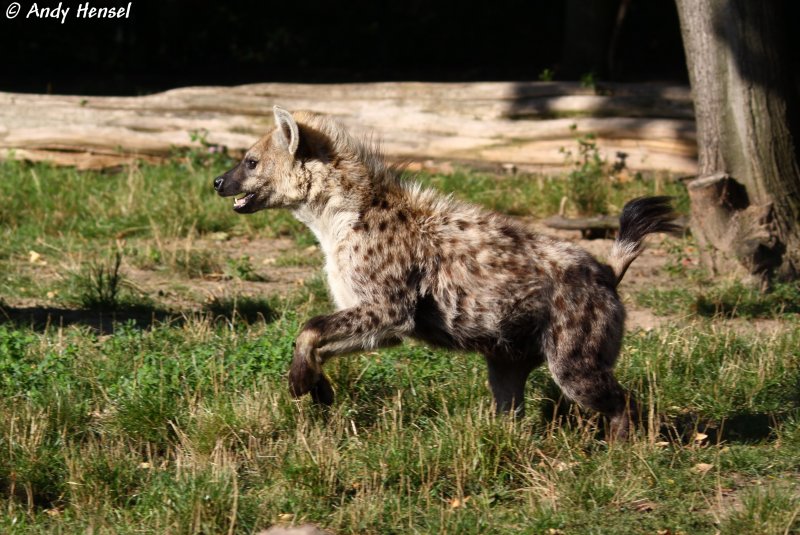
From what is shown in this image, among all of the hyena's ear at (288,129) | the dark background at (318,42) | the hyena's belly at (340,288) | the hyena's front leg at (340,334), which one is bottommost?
the hyena's front leg at (340,334)

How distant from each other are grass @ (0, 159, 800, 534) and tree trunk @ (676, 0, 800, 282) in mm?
847

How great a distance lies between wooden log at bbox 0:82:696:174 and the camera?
11250mm

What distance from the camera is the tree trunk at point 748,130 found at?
28.1 feet

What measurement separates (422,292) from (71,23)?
13035 millimetres

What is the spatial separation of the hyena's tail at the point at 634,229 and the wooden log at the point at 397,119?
203 inches

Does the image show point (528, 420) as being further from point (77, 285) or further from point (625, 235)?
point (77, 285)

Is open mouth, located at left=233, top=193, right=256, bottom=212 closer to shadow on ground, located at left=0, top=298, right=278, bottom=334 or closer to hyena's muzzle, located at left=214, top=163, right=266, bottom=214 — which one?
hyena's muzzle, located at left=214, top=163, right=266, bottom=214

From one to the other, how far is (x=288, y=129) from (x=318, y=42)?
12.3 metres

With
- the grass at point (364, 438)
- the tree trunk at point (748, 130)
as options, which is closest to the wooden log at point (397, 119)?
the tree trunk at point (748, 130)

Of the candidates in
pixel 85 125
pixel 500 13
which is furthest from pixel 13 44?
pixel 500 13

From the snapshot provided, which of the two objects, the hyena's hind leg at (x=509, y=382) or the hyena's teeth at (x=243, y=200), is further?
the hyena's teeth at (x=243, y=200)

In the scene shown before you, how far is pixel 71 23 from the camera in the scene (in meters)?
17.2

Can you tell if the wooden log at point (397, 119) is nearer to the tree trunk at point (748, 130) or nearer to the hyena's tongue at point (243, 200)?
the tree trunk at point (748, 130)

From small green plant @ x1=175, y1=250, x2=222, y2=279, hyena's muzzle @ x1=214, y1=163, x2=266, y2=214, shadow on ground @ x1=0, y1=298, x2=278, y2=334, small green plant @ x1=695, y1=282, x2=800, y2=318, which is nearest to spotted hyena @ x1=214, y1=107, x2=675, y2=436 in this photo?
hyena's muzzle @ x1=214, y1=163, x2=266, y2=214
